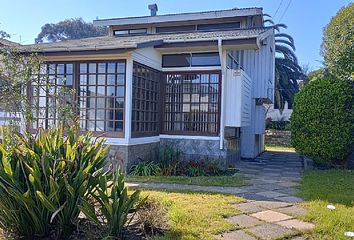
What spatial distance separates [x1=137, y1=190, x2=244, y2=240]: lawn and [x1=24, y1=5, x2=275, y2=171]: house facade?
3191mm

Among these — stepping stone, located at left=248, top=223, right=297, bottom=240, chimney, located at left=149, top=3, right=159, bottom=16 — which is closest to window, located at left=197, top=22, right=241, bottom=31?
chimney, located at left=149, top=3, right=159, bottom=16

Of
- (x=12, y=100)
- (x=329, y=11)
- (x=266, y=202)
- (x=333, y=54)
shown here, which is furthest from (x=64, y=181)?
(x=329, y=11)

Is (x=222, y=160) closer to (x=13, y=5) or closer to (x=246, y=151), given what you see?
(x=246, y=151)

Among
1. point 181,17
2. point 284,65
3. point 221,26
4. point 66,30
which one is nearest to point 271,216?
point 221,26

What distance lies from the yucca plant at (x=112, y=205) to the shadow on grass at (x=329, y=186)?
3.88 m

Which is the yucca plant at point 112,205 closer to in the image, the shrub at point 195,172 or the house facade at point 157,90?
the house facade at point 157,90

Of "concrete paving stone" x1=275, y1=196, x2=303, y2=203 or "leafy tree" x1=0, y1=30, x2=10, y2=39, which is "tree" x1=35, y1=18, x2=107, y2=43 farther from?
"concrete paving stone" x1=275, y1=196, x2=303, y2=203

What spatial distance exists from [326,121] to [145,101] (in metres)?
5.50

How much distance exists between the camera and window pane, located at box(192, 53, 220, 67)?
10.6m

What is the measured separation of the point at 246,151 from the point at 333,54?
199 inches

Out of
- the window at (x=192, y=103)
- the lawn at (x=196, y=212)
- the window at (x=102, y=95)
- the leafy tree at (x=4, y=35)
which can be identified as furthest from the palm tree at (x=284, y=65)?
the leafy tree at (x=4, y=35)

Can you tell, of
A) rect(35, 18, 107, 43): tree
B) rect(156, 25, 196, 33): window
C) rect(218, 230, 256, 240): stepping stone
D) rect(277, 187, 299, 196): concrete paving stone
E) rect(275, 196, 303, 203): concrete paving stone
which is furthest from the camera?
rect(35, 18, 107, 43): tree

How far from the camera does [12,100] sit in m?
5.38

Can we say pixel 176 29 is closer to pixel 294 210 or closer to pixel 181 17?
pixel 181 17
